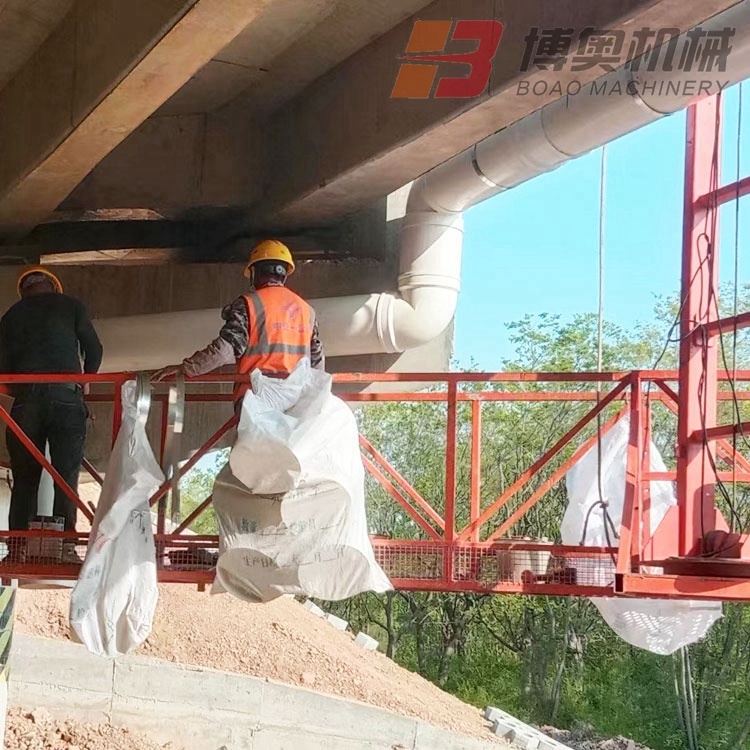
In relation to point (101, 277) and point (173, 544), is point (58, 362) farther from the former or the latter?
point (101, 277)

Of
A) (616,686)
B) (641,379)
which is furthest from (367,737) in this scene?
(616,686)

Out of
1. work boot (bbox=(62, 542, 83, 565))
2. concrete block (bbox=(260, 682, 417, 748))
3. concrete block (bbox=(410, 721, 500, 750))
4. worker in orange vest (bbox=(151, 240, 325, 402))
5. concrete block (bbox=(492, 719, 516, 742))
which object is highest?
worker in orange vest (bbox=(151, 240, 325, 402))

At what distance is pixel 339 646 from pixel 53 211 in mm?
10355

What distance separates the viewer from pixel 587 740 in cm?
3080

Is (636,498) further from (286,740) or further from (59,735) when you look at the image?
(286,740)

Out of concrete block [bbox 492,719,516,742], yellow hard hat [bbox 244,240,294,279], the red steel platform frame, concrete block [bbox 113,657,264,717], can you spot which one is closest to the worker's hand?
the red steel platform frame

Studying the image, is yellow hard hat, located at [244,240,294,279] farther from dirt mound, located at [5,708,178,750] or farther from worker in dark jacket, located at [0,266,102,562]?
dirt mound, located at [5,708,178,750]

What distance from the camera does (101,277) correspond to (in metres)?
10.7

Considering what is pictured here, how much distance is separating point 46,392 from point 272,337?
5.39 ft

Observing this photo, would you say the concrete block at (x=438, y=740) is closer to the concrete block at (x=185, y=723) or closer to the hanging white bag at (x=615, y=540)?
the concrete block at (x=185, y=723)

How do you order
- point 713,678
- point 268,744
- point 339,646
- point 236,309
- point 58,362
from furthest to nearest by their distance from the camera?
1. point 713,678
2. point 339,646
3. point 268,744
4. point 58,362
5. point 236,309

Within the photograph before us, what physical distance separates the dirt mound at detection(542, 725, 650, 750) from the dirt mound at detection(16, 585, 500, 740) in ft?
40.5

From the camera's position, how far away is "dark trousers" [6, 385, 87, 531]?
6973 mm

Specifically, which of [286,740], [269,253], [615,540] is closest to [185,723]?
[286,740]
